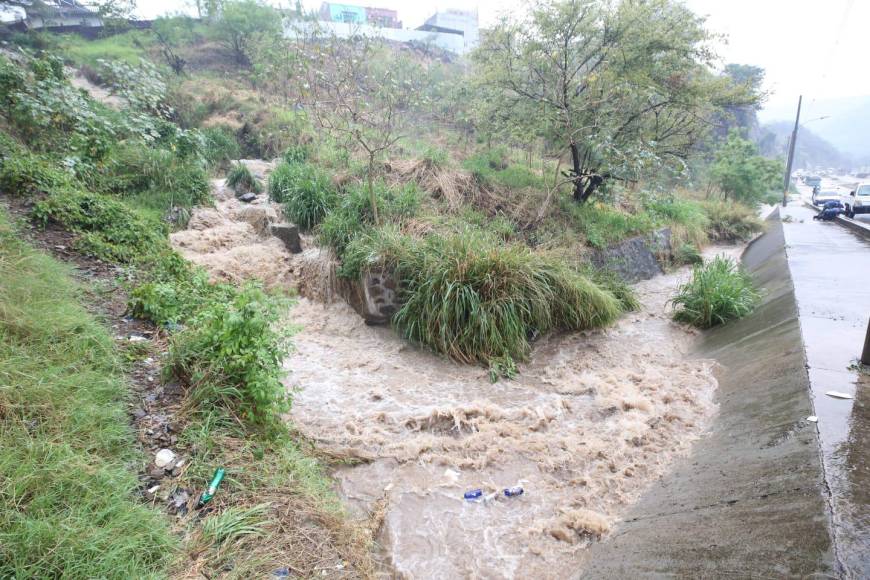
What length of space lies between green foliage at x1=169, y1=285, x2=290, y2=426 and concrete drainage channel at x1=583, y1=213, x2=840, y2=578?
237cm

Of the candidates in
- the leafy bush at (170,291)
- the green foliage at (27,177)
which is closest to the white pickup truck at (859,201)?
the leafy bush at (170,291)

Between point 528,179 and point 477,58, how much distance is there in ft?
9.36

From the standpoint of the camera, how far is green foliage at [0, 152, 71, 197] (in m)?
5.19

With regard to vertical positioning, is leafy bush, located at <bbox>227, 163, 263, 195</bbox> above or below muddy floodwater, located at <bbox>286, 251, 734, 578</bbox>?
above

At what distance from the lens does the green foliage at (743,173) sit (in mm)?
16781

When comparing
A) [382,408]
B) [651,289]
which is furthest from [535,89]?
[382,408]

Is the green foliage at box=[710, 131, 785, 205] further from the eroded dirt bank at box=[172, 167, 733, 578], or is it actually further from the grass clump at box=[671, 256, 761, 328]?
the eroded dirt bank at box=[172, 167, 733, 578]

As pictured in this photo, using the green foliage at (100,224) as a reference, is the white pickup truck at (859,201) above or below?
below

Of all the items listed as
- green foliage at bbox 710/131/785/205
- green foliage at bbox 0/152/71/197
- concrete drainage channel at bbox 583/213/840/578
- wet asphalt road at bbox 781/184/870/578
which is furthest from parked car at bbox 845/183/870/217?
green foliage at bbox 0/152/71/197

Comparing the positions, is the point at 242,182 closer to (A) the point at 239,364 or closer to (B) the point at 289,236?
(B) the point at 289,236

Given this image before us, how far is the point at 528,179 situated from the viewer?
10.0 meters

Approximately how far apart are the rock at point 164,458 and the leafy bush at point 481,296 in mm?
3340

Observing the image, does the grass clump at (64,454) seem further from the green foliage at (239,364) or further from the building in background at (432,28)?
the building in background at (432,28)

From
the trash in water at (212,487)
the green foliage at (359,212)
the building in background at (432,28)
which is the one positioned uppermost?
the building in background at (432,28)
